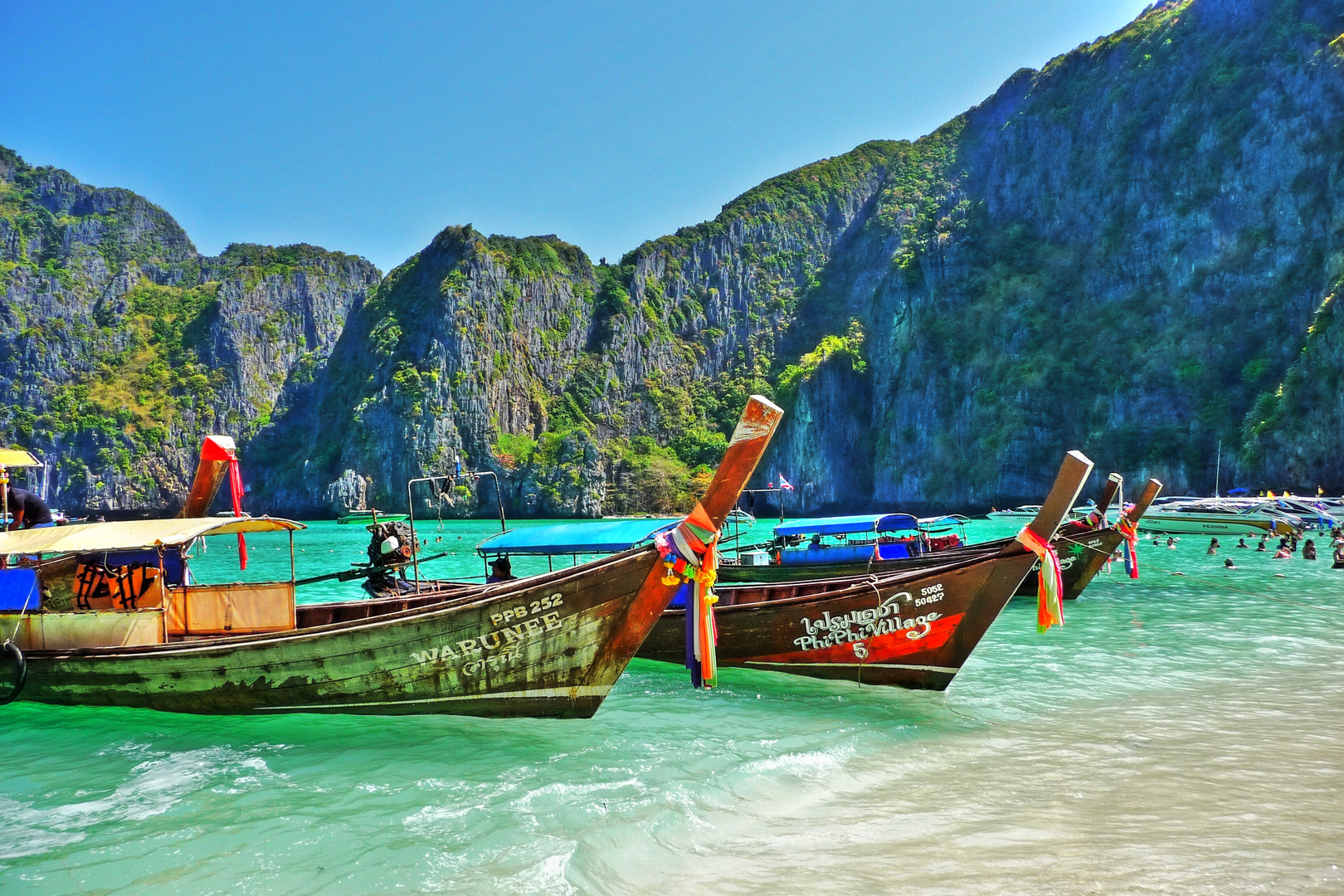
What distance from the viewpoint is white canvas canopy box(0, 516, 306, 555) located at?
9.64m

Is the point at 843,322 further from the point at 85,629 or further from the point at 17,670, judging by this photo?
the point at 17,670

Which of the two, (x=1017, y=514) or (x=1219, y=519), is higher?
(x=1219, y=519)

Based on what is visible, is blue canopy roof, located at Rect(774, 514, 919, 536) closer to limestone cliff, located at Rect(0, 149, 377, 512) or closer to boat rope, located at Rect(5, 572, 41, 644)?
boat rope, located at Rect(5, 572, 41, 644)

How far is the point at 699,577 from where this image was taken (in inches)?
309


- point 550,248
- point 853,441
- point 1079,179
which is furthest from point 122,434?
point 1079,179

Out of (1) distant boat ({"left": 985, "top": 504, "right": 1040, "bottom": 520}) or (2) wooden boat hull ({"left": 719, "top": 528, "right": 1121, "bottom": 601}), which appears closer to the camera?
(2) wooden boat hull ({"left": 719, "top": 528, "right": 1121, "bottom": 601})

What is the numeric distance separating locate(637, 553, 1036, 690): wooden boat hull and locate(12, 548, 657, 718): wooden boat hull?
11.3ft

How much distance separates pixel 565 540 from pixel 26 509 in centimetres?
955

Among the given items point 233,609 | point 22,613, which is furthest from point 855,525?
point 22,613

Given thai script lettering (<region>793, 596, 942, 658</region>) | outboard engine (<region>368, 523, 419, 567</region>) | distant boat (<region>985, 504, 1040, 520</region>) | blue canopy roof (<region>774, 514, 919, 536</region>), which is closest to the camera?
thai script lettering (<region>793, 596, 942, 658</region>)

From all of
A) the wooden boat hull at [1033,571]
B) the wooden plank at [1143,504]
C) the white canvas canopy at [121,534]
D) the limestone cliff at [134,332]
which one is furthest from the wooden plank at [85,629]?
the limestone cliff at [134,332]

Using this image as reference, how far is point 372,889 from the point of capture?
215 inches

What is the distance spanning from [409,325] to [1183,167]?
365ft

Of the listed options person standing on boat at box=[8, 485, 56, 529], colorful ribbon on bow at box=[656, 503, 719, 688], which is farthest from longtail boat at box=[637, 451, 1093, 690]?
person standing on boat at box=[8, 485, 56, 529]
